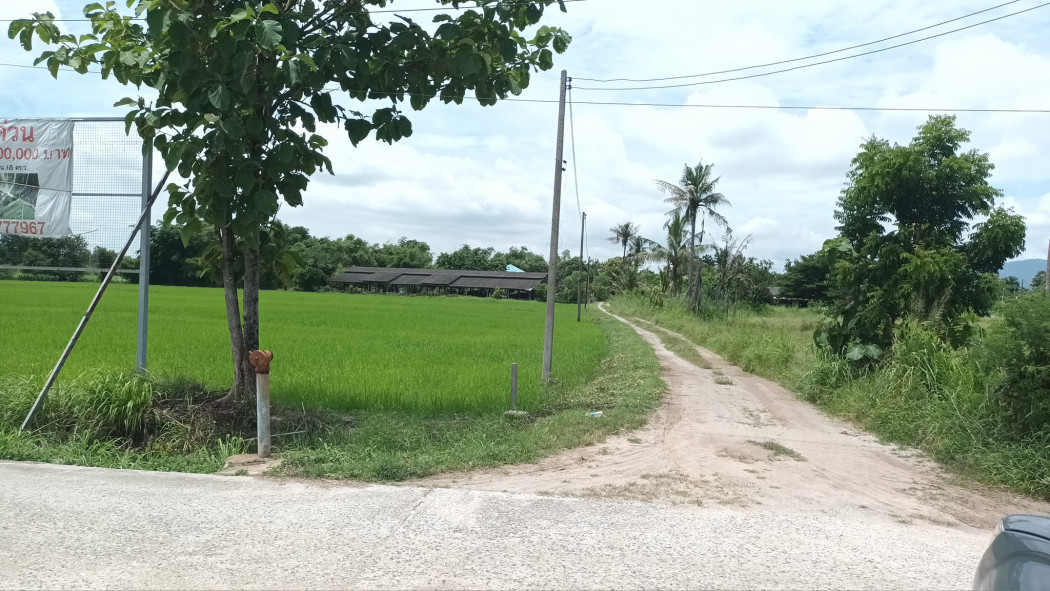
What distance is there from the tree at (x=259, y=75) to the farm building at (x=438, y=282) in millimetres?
69701

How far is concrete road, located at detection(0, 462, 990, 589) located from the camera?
3.69m

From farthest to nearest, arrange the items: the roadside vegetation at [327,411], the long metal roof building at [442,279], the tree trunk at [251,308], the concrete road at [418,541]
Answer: the long metal roof building at [442,279] → the tree trunk at [251,308] → the roadside vegetation at [327,411] → the concrete road at [418,541]

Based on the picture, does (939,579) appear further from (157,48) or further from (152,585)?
(157,48)

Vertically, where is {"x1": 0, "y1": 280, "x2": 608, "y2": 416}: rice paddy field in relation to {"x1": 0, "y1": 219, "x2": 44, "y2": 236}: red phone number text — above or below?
below

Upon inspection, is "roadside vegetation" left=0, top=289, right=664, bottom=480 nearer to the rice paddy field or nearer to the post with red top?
the rice paddy field

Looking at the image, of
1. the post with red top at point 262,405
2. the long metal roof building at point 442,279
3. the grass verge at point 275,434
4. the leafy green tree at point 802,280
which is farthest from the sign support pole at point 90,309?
the long metal roof building at point 442,279

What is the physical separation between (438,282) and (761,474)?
74.3 m

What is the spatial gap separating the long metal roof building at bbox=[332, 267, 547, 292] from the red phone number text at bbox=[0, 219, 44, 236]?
69.9 meters

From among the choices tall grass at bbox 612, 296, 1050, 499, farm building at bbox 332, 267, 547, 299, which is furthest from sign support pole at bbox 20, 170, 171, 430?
farm building at bbox 332, 267, 547, 299

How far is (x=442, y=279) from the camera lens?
8094 cm

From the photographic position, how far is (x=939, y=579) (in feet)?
12.6

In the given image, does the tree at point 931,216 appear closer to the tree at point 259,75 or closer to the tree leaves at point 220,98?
the tree at point 259,75

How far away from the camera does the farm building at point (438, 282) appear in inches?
3115

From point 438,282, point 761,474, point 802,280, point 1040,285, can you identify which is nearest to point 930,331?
point 1040,285
